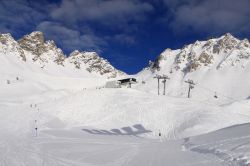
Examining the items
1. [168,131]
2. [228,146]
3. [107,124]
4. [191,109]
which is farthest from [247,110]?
[228,146]

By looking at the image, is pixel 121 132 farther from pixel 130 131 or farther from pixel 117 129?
pixel 117 129

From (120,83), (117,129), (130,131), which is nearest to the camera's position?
(130,131)

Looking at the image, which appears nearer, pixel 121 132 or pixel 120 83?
pixel 121 132

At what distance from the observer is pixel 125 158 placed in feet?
72.2

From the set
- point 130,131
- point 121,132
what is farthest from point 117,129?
point 121,132

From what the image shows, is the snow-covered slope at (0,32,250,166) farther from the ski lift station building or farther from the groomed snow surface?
the ski lift station building

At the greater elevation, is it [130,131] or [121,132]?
[130,131]

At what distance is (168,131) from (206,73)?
147660mm

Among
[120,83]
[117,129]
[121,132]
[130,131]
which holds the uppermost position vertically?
[120,83]

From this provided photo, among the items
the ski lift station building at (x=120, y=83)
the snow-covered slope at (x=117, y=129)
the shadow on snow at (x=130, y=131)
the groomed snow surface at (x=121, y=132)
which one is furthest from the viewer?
the ski lift station building at (x=120, y=83)

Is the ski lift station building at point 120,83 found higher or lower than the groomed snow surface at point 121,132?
higher

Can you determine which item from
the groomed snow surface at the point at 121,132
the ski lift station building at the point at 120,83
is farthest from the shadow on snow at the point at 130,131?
the ski lift station building at the point at 120,83

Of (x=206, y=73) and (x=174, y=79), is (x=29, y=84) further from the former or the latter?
(x=206, y=73)

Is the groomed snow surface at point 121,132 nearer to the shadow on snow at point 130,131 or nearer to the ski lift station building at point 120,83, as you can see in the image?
the shadow on snow at point 130,131
